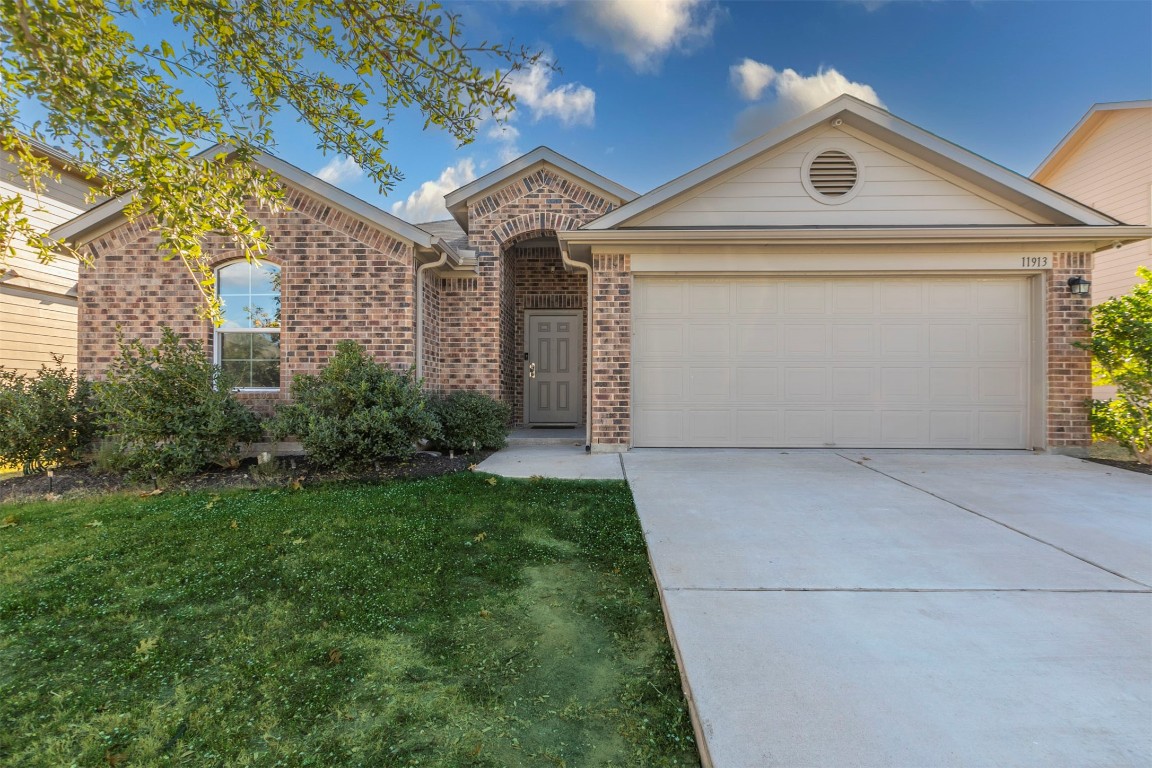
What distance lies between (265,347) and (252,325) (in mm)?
385

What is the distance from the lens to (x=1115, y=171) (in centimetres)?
1099

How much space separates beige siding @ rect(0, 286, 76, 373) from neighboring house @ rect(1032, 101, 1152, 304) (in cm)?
2095

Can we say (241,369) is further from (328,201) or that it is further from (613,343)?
(613,343)

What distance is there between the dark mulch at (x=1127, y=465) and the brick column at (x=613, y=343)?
19.8 ft

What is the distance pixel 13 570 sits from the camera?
11.5 feet

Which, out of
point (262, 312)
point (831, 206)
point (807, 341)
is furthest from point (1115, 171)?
point (262, 312)

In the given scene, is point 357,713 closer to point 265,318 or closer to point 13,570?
point 13,570

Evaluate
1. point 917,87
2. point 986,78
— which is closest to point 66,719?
point 917,87

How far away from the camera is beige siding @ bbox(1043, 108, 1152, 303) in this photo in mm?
10258

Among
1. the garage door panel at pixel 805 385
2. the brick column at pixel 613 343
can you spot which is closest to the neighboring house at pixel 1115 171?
the garage door panel at pixel 805 385

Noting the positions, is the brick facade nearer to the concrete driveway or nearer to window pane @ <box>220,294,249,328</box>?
window pane @ <box>220,294,249,328</box>

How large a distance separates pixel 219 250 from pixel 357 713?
24.7 ft

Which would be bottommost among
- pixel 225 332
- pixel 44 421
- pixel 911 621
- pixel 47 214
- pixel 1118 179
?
pixel 911 621

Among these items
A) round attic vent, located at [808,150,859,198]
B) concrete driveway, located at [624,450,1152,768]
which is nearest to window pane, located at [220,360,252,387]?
concrete driveway, located at [624,450,1152,768]
